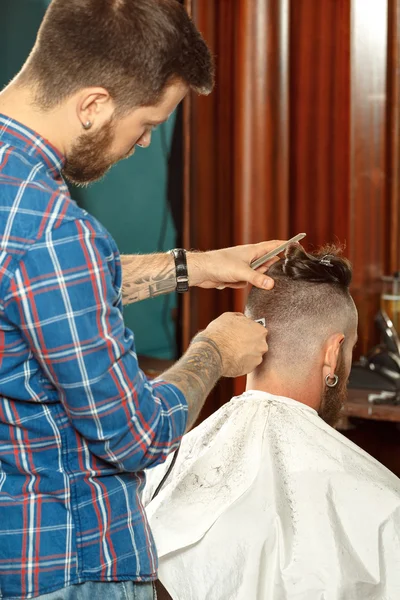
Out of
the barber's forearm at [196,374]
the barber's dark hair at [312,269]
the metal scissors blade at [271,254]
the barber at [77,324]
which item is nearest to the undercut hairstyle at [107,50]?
the barber at [77,324]

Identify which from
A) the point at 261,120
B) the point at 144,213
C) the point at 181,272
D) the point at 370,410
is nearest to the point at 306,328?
the point at 181,272

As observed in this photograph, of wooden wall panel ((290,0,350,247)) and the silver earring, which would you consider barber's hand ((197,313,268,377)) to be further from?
wooden wall panel ((290,0,350,247))

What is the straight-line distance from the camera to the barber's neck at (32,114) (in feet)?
3.99

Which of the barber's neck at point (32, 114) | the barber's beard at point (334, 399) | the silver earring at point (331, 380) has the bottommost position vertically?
the barber's beard at point (334, 399)

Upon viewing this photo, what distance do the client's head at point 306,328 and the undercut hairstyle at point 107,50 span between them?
774 mm

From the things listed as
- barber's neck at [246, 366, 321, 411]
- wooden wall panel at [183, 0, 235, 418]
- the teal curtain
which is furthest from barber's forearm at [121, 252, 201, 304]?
the teal curtain

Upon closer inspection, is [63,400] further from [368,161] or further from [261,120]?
[368,161]

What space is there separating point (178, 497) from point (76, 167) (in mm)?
827

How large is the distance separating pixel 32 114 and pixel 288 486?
3.11ft

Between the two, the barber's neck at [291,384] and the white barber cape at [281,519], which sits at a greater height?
the barber's neck at [291,384]

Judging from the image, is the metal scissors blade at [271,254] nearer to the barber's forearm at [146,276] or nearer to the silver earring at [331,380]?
the barber's forearm at [146,276]

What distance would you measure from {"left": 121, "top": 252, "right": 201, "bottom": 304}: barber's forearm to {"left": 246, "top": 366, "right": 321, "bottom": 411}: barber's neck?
28 cm

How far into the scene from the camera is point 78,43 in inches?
47.6

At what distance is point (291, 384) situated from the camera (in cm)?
191
